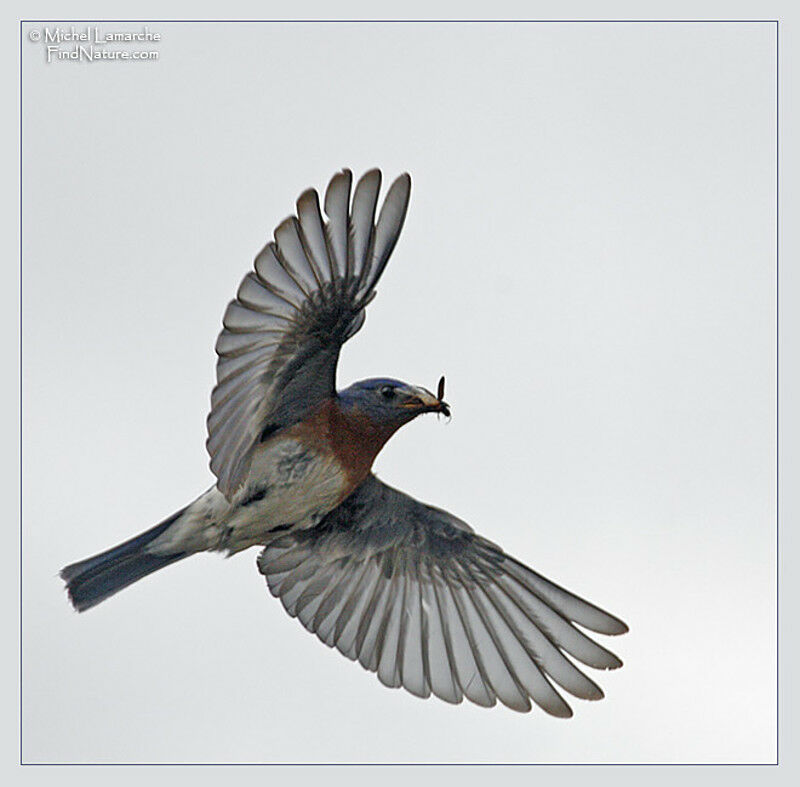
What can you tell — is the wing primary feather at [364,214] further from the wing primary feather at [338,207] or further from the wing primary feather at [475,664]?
the wing primary feather at [475,664]

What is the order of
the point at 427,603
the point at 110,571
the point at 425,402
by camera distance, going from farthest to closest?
the point at 427,603 → the point at 110,571 → the point at 425,402

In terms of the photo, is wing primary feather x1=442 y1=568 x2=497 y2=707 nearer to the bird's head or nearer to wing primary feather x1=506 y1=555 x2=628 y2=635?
wing primary feather x1=506 y1=555 x2=628 y2=635

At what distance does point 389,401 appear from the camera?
9.84 m

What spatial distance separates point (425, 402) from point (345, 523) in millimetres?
1938

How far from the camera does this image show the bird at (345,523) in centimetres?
880

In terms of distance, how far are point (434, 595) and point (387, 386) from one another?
2.42 meters

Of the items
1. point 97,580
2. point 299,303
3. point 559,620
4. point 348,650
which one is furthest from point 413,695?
point 299,303

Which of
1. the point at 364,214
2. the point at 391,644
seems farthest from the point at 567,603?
the point at 364,214

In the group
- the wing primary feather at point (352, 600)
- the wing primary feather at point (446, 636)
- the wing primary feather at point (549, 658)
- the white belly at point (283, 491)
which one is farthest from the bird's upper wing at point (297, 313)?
the wing primary feather at point (549, 658)

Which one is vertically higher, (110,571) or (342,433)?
(342,433)

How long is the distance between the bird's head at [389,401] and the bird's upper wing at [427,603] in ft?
4.50

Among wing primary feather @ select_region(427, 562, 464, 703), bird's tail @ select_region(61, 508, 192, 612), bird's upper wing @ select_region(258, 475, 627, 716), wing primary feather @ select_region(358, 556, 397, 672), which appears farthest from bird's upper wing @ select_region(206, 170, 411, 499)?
wing primary feather @ select_region(427, 562, 464, 703)

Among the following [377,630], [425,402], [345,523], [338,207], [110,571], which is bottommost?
[377,630]

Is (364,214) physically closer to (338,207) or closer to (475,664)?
(338,207)
